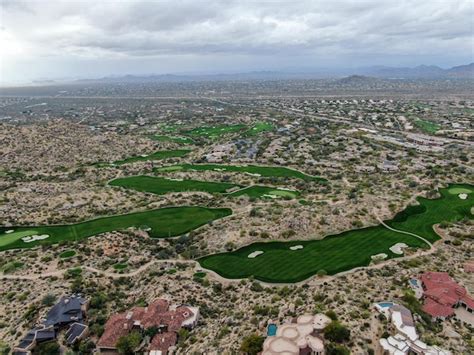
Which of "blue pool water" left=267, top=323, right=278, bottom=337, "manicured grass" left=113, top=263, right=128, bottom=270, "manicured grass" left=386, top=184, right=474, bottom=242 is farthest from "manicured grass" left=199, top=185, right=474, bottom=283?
"blue pool water" left=267, top=323, right=278, bottom=337

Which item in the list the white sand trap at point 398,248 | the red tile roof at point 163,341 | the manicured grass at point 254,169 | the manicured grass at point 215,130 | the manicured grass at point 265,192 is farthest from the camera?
the manicured grass at point 215,130

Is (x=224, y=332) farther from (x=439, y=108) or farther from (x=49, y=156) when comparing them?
(x=439, y=108)

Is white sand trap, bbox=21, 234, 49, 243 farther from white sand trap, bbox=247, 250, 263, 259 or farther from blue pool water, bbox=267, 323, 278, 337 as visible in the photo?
blue pool water, bbox=267, 323, 278, 337

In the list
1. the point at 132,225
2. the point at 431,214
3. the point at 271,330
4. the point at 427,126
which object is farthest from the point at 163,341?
the point at 427,126

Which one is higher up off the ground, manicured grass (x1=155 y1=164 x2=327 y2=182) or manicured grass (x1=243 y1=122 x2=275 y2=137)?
manicured grass (x1=243 y1=122 x2=275 y2=137)

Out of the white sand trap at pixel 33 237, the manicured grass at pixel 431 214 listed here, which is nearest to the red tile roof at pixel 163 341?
the white sand trap at pixel 33 237

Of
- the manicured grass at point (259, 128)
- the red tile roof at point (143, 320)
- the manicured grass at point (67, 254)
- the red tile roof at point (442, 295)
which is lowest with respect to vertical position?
the manicured grass at point (67, 254)

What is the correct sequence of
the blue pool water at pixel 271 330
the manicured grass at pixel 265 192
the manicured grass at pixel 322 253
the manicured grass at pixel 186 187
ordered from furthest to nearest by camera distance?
the manicured grass at pixel 186 187, the manicured grass at pixel 265 192, the manicured grass at pixel 322 253, the blue pool water at pixel 271 330

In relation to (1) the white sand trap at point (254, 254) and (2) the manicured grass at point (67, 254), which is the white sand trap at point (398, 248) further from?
(2) the manicured grass at point (67, 254)
